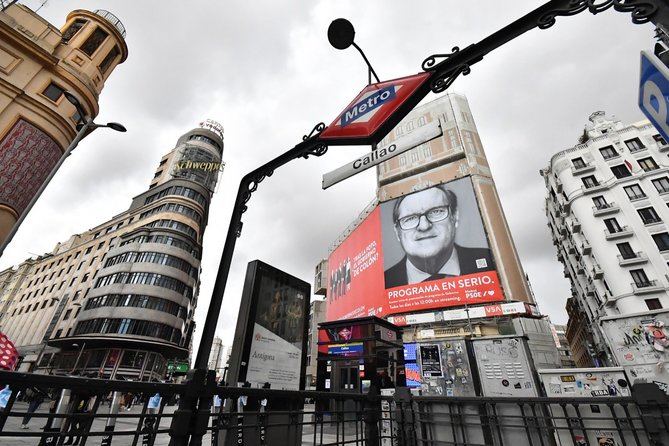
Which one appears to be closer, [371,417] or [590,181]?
[371,417]

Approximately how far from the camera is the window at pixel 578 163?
98.4 ft

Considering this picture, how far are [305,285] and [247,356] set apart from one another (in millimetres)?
1958

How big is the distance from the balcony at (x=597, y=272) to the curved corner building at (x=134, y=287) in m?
41.9

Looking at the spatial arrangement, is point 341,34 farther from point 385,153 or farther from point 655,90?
point 655,90

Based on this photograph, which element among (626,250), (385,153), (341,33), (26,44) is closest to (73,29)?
(26,44)

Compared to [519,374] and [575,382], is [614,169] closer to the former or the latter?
[519,374]

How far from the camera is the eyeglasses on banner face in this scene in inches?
832

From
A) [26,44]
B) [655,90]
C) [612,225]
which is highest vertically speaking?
[26,44]

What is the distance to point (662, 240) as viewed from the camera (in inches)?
Answer: 970

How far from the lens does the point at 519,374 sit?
11.0 metres

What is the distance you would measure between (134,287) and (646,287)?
→ 46621 mm

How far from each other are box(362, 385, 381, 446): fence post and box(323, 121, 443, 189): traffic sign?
2.63 meters

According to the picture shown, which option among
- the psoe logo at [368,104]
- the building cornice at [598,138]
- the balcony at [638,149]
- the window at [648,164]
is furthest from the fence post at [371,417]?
the balcony at [638,149]

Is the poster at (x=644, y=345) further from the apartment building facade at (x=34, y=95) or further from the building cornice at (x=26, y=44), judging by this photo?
the building cornice at (x=26, y=44)
